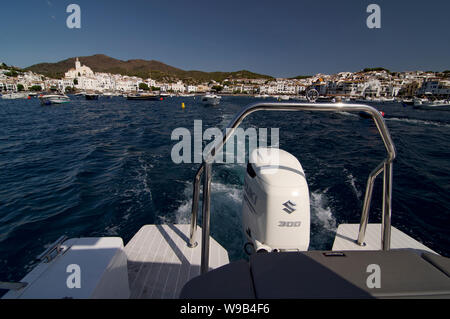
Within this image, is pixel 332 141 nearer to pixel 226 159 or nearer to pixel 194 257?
pixel 226 159

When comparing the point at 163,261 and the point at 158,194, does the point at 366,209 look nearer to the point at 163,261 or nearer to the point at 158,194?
the point at 163,261

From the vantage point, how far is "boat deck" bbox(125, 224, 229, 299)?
5.79ft

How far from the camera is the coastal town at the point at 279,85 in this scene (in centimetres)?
6462

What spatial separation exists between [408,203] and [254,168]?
13.0ft

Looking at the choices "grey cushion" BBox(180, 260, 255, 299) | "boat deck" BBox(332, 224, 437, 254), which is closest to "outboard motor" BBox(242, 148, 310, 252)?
"boat deck" BBox(332, 224, 437, 254)

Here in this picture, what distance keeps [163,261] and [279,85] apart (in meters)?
114

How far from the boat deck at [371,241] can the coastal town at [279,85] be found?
44.5 metres

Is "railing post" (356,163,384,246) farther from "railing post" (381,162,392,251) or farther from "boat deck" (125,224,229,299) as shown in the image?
"boat deck" (125,224,229,299)

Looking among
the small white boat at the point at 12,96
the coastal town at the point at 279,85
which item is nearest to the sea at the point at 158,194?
the coastal town at the point at 279,85

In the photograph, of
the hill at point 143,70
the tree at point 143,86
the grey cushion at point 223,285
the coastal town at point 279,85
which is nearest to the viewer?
the grey cushion at point 223,285

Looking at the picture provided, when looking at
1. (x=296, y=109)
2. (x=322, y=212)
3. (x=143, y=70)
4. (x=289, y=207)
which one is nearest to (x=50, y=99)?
(x=322, y=212)

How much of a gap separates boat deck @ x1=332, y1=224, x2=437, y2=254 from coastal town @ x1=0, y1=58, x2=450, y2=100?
1751 inches

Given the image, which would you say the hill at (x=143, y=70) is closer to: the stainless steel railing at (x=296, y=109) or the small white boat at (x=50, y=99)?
the small white boat at (x=50, y=99)
